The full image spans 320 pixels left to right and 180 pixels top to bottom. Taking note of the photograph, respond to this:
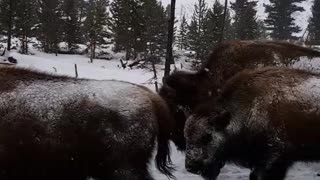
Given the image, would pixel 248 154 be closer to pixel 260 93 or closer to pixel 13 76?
pixel 260 93

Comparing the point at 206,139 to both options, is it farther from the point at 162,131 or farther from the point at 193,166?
the point at 162,131

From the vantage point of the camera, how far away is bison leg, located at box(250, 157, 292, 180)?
6.27 meters

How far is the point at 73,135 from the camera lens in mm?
5109

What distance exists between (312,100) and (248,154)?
1.19m

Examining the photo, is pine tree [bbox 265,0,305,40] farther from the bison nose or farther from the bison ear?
the bison nose

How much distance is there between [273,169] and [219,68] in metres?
3.23

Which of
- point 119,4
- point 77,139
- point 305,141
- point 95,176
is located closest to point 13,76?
point 77,139

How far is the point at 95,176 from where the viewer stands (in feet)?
17.1

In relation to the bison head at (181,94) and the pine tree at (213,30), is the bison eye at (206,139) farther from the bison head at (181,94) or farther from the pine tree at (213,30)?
the pine tree at (213,30)

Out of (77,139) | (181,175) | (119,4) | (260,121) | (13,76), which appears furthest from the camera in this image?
(119,4)

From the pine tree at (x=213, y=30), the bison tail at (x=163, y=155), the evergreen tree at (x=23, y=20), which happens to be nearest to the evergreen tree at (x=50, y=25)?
the evergreen tree at (x=23, y=20)

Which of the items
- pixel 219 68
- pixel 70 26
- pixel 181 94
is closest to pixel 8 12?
pixel 70 26

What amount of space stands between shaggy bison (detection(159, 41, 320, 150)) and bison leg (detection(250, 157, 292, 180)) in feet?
7.04

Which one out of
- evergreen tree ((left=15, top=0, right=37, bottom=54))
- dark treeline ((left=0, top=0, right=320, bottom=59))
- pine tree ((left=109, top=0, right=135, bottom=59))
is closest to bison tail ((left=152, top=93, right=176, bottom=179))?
dark treeline ((left=0, top=0, right=320, bottom=59))
